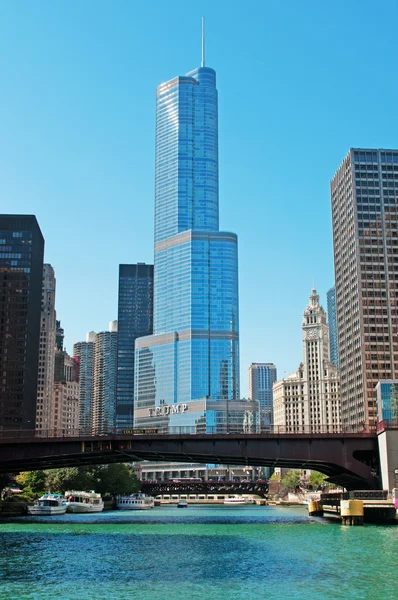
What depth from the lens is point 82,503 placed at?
6949 inches

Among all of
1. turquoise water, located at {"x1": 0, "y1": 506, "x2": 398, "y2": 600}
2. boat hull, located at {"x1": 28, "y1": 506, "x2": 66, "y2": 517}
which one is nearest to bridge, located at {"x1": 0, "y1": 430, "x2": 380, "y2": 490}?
turquoise water, located at {"x1": 0, "y1": 506, "x2": 398, "y2": 600}

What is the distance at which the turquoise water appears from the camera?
5166 centimetres

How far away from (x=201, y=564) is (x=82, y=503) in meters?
115

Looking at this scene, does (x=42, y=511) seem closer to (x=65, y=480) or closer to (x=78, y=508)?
(x=78, y=508)

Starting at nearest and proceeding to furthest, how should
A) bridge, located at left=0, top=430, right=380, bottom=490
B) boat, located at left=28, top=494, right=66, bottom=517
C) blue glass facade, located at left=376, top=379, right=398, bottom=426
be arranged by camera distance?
bridge, located at left=0, top=430, right=380, bottom=490, blue glass facade, located at left=376, top=379, right=398, bottom=426, boat, located at left=28, top=494, right=66, bottom=517

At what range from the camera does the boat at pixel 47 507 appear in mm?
159125

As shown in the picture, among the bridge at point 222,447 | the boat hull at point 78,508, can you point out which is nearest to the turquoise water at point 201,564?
the bridge at point 222,447

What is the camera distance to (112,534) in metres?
104

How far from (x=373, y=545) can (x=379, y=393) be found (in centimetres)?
7623

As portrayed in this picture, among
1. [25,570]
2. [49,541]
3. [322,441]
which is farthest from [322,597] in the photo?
[322,441]

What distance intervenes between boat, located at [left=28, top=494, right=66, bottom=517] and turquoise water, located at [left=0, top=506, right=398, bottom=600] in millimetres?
52531

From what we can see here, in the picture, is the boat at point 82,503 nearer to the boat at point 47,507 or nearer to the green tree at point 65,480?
the boat at point 47,507

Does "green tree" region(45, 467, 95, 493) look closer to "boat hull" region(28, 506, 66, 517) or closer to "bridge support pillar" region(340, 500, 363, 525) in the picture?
"boat hull" region(28, 506, 66, 517)

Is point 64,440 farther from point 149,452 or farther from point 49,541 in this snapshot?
point 49,541
